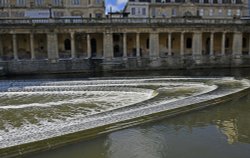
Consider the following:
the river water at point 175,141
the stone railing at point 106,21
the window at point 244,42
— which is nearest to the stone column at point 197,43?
the stone railing at point 106,21

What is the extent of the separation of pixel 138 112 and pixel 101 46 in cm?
3627

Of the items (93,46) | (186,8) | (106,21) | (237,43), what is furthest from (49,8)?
(237,43)

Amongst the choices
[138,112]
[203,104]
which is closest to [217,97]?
[203,104]

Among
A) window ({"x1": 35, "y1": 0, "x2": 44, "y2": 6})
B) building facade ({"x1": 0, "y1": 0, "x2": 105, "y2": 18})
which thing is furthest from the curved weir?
window ({"x1": 35, "y1": 0, "x2": 44, "y2": 6})

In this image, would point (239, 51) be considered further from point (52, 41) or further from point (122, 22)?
Result: point (52, 41)

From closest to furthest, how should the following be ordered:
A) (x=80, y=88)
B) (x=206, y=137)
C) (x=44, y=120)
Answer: (x=206, y=137)
(x=44, y=120)
(x=80, y=88)

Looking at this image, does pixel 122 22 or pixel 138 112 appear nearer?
pixel 138 112

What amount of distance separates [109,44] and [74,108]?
91.0ft

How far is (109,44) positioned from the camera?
4444 cm

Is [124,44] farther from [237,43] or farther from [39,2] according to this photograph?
[237,43]

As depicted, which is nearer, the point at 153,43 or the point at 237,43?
the point at 153,43

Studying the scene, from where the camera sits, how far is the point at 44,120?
15.1m

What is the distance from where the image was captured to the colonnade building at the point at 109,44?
4150 cm

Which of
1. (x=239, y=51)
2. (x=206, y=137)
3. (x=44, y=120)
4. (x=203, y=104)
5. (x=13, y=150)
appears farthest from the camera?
(x=239, y=51)
